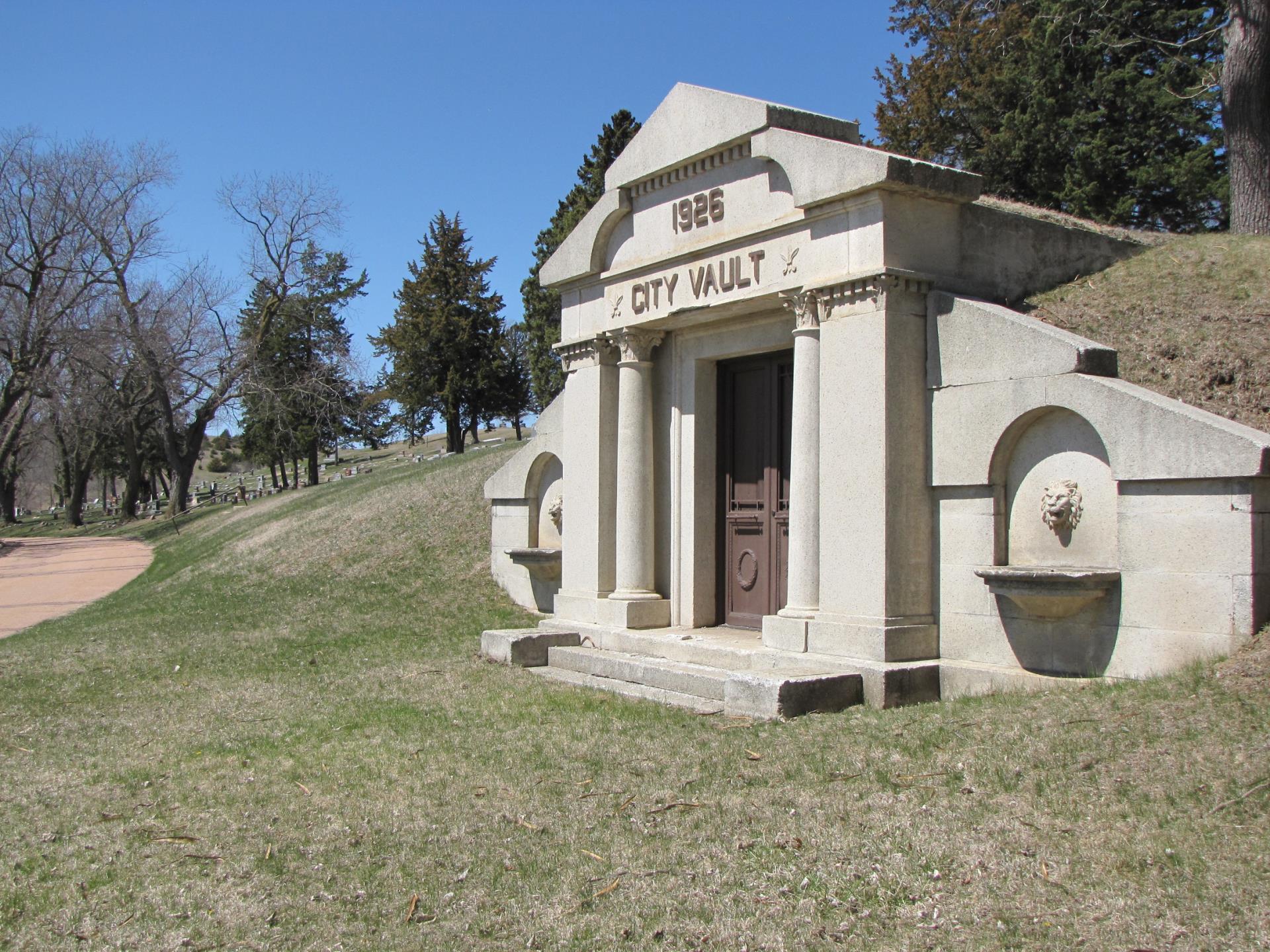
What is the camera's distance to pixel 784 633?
30.6ft

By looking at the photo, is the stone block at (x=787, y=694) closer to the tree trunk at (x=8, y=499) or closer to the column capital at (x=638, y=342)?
the column capital at (x=638, y=342)

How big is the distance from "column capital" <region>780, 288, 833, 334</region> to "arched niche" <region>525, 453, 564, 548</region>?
5264mm

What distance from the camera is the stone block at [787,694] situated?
Result: 307 inches

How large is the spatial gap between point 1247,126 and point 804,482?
9.11 meters

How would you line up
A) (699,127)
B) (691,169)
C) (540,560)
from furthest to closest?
(540,560)
(691,169)
(699,127)

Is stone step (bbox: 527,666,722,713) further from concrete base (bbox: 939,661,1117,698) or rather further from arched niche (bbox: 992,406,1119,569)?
arched niche (bbox: 992,406,1119,569)

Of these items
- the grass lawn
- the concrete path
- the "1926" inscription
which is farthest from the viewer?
the concrete path

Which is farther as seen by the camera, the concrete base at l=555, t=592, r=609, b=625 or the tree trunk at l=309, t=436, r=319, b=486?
the tree trunk at l=309, t=436, r=319, b=486

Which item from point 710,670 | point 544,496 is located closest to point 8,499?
point 544,496

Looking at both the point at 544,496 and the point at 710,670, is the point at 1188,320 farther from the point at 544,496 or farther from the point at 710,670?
the point at 544,496

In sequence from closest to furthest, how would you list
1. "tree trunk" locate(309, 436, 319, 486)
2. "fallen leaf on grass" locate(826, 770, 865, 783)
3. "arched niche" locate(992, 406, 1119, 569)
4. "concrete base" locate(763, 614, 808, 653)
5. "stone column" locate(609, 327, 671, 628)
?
"fallen leaf on grass" locate(826, 770, 865, 783), "arched niche" locate(992, 406, 1119, 569), "concrete base" locate(763, 614, 808, 653), "stone column" locate(609, 327, 671, 628), "tree trunk" locate(309, 436, 319, 486)

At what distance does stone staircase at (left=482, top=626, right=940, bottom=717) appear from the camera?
26.2 feet

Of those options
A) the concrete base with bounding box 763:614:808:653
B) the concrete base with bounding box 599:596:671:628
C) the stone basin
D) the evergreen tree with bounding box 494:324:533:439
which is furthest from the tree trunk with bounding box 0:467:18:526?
the stone basin

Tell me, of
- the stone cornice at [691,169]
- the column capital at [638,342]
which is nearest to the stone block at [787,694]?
the column capital at [638,342]
